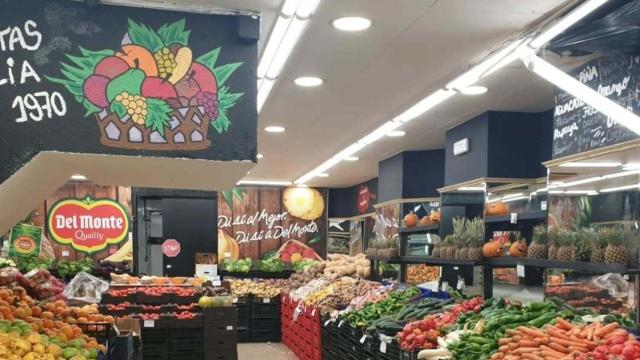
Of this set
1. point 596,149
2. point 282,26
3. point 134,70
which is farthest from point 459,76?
point 134,70

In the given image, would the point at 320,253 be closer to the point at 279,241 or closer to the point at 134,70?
the point at 279,241

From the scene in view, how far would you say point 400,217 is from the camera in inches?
407

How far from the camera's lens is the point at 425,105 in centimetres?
701

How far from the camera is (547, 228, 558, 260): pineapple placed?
4.85 metres

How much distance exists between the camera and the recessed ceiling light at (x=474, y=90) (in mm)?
6234

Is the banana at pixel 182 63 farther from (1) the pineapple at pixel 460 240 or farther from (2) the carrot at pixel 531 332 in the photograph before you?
(1) the pineapple at pixel 460 240

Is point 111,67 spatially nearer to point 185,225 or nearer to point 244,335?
point 185,225

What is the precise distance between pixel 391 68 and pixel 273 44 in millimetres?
1231

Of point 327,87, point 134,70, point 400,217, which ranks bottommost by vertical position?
point 400,217

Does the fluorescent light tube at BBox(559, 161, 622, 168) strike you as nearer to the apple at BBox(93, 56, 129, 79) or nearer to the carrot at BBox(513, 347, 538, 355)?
the carrot at BBox(513, 347, 538, 355)

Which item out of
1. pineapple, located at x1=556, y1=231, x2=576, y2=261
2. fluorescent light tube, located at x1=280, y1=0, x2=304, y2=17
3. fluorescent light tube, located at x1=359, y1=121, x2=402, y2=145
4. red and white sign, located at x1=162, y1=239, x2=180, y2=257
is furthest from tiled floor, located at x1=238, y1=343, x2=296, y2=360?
fluorescent light tube, located at x1=280, y1=0, x2=304, y2=17

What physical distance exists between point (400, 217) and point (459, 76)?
4809mm

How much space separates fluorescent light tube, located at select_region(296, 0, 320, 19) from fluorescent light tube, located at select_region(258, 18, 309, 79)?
0.11 metres

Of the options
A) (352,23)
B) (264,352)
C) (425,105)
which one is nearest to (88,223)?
(264,352)
